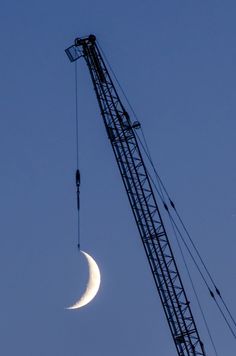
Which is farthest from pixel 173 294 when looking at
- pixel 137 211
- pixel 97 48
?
pixel 97 48

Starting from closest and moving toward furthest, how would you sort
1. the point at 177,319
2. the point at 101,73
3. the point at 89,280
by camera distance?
A: the point at 177,319 < the point at 101,73 < the point at 89,280

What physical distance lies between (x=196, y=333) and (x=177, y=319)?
1.66 meters

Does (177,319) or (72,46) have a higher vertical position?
(72,46)

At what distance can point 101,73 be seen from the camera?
167 feet

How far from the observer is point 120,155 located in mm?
50750

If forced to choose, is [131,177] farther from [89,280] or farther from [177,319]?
[89,280]

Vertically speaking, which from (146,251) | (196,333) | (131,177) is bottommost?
(196,333)

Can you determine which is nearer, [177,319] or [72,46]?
[177,319]

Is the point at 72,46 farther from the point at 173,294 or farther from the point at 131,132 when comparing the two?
the point at 173,294

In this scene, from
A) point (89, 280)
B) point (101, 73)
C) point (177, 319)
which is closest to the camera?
point (177, 319)

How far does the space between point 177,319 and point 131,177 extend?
34.6 feet

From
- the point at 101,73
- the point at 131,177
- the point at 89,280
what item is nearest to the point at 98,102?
the point at 101,73

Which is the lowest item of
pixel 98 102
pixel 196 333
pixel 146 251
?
pixel 196 333

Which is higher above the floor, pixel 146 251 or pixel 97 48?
pixel 97 48
